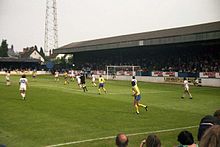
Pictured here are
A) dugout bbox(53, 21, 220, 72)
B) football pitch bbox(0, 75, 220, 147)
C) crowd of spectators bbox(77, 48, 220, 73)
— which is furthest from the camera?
crowd of spectators bbox(77, 48, 220, 73)

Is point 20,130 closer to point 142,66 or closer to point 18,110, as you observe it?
point 18,110

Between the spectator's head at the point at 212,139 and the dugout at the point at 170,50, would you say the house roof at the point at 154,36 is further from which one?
the spectator's head at the point at 212,139

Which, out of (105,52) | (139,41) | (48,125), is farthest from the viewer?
(105,52)

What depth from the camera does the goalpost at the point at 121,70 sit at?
6097cm

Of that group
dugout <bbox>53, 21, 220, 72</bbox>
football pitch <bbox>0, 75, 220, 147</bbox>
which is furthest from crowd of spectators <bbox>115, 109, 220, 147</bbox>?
dugout <bbox>53, 21, 220, 72</bbox>

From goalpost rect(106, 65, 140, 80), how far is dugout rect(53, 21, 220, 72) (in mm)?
2240

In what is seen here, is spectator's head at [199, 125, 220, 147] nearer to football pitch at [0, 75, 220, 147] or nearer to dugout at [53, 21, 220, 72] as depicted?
football pitch at [0, 75, 220, 147]

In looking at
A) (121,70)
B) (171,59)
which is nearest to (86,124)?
(171,59)

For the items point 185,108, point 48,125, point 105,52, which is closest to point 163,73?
point 105,52

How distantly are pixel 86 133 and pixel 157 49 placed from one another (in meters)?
47.8

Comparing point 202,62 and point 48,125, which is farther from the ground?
point 202,62

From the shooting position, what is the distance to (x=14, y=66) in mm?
84062

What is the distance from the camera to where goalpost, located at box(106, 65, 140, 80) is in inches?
2400

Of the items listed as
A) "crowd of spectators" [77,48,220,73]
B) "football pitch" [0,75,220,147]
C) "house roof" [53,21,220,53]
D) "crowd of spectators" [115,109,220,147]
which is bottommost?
"football pitch" [0,75,220,147]
